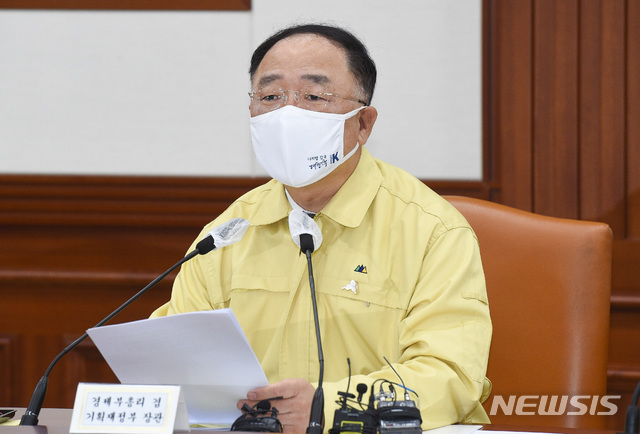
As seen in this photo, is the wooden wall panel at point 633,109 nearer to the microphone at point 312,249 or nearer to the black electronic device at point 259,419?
the microphone at point 312,249

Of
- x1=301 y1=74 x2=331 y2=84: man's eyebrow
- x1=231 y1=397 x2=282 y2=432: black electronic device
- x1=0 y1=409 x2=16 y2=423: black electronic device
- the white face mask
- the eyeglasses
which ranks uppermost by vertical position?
x1=301 y1=74 x2=331 y2=84: man's eyebrow

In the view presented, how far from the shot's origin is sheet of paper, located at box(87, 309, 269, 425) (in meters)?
1.03

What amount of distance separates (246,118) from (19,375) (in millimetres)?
1165

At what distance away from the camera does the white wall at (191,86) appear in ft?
7.75

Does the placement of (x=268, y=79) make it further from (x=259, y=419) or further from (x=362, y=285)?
(x=259, y=419)

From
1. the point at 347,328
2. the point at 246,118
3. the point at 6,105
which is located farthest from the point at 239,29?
the point at 347,328

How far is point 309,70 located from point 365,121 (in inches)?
7.8

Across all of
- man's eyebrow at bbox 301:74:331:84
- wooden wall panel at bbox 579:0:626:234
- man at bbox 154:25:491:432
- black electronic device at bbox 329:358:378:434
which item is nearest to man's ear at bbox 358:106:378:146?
man at bbox 154:25:491:432

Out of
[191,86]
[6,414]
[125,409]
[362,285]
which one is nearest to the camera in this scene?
[125,409]

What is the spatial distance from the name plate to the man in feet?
1.70

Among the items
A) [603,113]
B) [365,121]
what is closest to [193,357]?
[365,121]

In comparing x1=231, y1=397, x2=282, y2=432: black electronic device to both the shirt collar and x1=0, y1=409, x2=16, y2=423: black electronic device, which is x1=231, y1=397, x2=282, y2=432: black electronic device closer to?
x1=0, y1=409, x2=16, y2=423: black electronic device

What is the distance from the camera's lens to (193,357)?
1.08 m

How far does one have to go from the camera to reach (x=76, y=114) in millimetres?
2502
